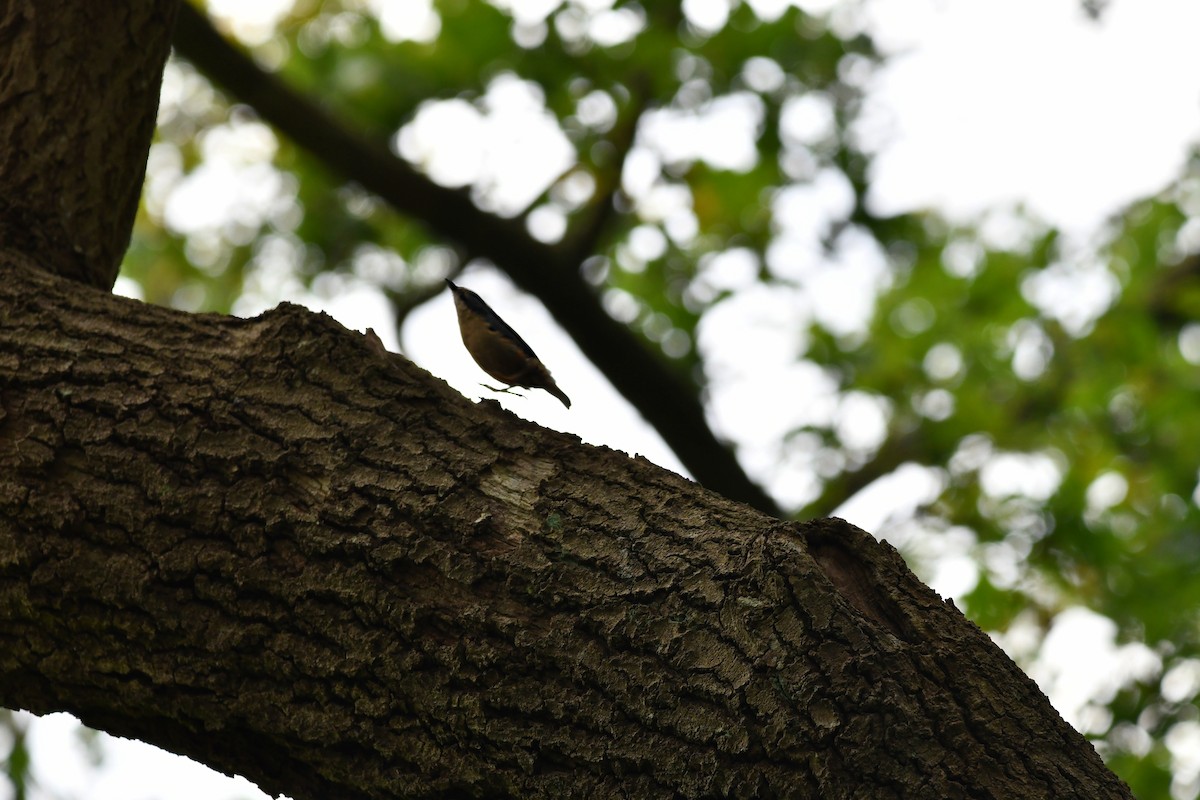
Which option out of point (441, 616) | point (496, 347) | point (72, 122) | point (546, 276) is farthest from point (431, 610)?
point (546, 276)

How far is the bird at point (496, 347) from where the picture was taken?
3.09m

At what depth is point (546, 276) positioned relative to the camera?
18.7 feet

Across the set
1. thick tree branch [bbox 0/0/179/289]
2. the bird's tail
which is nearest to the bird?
the bird's tail

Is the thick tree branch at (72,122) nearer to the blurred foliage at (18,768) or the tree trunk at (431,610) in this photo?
the tree trunk at (431,610)

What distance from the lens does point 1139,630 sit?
5543 mm

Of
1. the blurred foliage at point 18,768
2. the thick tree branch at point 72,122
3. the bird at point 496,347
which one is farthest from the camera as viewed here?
the blurred foliage at point 18,768

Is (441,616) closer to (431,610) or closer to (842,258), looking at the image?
(431,610)

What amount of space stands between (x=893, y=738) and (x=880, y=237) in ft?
18.7

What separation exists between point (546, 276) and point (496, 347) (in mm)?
2652

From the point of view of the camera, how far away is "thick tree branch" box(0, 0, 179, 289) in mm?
3205

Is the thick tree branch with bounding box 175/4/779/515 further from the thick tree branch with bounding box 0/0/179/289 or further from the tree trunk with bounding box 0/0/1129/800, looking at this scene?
the tree trunk with bounding box 0/0/1129/800

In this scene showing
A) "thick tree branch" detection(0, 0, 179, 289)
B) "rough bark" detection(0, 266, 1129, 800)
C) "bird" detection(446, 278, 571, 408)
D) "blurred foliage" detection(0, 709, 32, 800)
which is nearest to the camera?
"rough bark" detection(0, 266, 1129, 800)

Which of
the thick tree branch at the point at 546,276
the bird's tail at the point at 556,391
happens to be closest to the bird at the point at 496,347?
the bird's tail at the point at 556,391

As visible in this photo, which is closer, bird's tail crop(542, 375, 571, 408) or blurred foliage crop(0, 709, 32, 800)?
bird's tail crop(542, 375, 571, 408)
